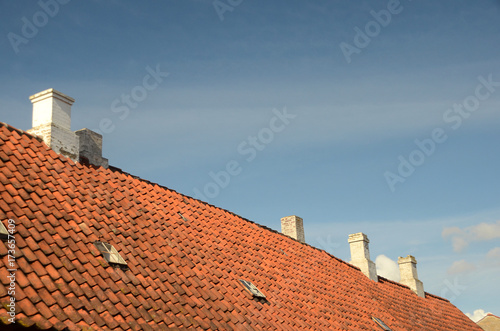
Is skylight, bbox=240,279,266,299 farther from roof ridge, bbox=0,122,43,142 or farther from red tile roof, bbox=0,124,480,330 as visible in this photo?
roof ridge, bbox=0,122,43,142

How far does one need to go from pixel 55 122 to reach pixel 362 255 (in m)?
13.3

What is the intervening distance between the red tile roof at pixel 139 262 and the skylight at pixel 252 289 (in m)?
0.17

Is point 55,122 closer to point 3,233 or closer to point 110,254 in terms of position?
point 110,254

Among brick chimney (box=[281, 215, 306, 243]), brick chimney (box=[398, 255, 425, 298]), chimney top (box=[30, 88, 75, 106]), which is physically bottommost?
brick chimney (box=[398, 255, 425, 298])

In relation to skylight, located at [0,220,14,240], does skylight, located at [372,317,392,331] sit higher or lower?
lower

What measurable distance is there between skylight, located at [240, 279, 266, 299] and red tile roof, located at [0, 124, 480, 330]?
167mm

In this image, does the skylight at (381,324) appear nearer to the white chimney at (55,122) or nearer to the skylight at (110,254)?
the skylight at (110,254)

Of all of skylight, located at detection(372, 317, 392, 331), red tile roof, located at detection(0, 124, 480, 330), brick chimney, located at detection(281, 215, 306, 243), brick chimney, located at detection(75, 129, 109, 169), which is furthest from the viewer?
brick chimney, located at detection(281, 215, 306, 243)

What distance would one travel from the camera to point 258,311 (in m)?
10.9

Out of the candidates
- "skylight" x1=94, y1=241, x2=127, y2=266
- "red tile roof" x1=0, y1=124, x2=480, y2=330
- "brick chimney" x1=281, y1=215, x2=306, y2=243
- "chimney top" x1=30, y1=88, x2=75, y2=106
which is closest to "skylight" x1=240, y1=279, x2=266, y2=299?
"red tile roof" x1=0, y1=124, x2=480, y2=330

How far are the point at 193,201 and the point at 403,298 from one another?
10.6 m

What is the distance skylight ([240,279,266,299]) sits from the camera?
1139 cm

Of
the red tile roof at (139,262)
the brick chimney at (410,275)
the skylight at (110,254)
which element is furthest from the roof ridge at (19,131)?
the brick chimney at (410,275)

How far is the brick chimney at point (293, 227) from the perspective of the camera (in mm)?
18328
